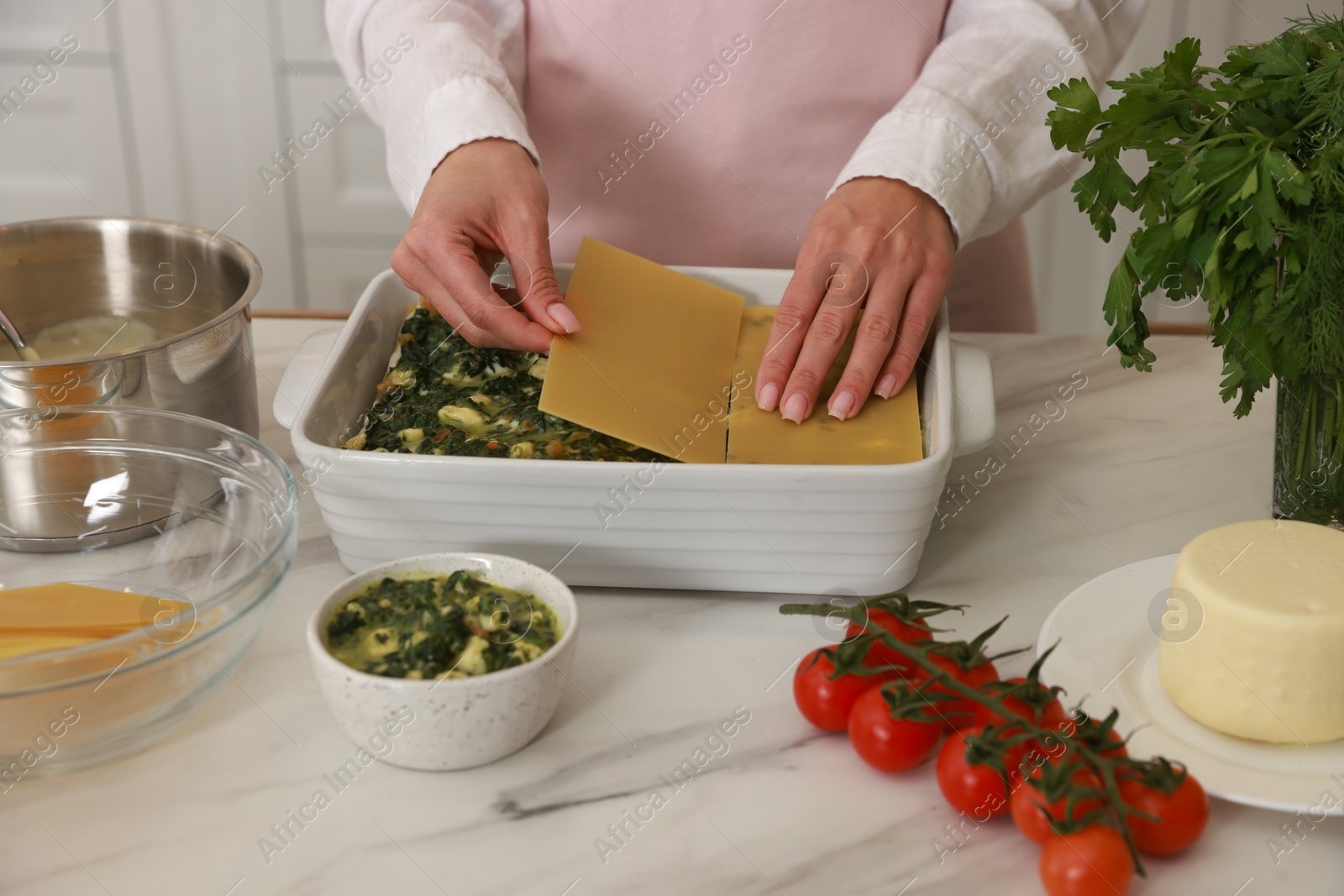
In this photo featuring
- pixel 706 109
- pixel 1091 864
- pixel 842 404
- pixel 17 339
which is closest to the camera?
pixel 1091 864

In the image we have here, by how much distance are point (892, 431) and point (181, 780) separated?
643mm

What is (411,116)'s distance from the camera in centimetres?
132

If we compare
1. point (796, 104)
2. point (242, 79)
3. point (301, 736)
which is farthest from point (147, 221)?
point (242, 79)

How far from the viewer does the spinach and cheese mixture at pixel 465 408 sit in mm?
1016

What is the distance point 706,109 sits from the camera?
142 cm

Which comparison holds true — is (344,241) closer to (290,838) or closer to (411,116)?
(411,116)

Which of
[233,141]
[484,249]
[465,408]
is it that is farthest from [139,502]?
[233,141]

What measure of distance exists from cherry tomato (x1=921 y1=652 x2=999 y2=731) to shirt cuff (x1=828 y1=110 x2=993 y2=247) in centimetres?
56

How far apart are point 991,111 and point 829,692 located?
0.74 metres

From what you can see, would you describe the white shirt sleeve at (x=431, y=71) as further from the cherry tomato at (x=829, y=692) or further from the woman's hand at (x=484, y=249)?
the cherry tomato at (x=829, y=692)

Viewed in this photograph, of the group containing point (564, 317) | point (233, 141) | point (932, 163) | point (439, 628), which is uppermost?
point (932, 163)

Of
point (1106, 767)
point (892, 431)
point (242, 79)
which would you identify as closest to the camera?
point (1106, 767)

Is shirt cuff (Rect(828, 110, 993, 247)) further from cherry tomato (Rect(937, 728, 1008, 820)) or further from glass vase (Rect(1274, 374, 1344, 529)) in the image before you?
cherry tomato (Rect(937, 728, 1008, 820))

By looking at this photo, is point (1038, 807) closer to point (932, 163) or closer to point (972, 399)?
point (972, 399)
